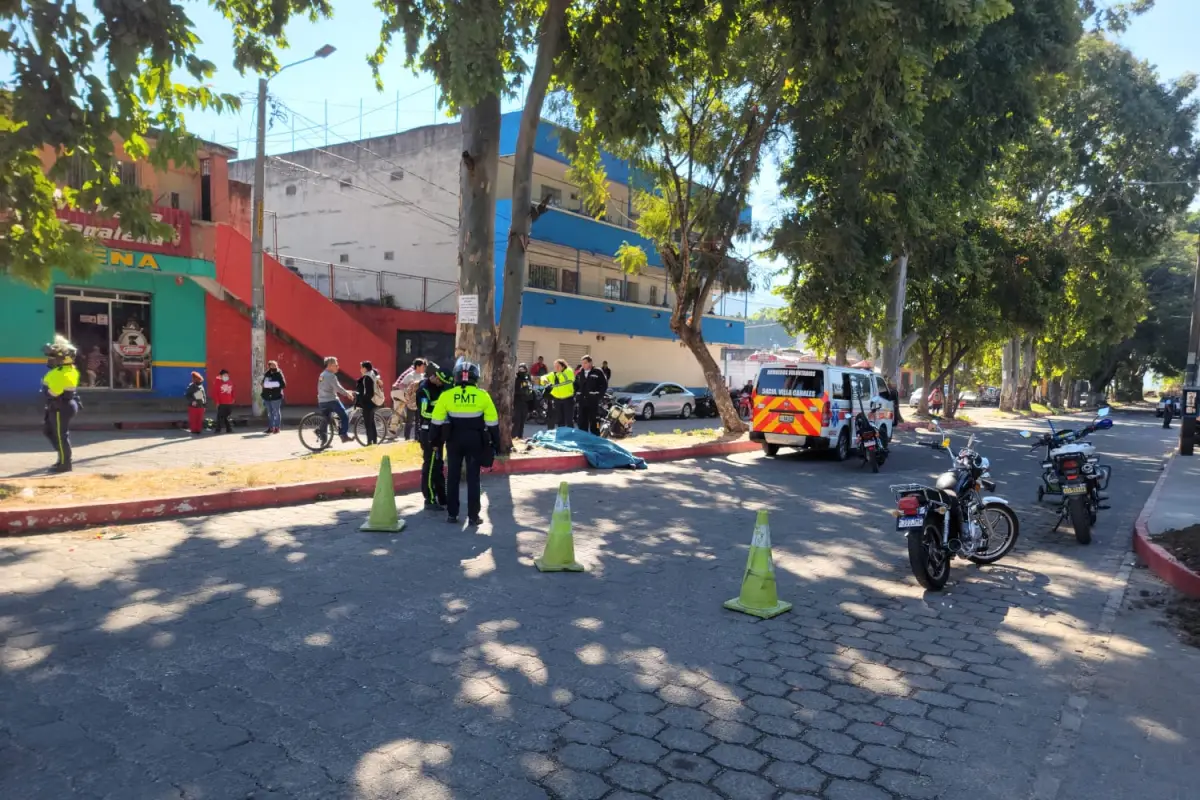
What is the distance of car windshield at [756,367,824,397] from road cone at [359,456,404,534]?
383 inches

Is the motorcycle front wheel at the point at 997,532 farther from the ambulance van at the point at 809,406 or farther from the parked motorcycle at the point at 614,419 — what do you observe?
the parked motorcycle at the point at 614,419

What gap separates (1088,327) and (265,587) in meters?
44.5

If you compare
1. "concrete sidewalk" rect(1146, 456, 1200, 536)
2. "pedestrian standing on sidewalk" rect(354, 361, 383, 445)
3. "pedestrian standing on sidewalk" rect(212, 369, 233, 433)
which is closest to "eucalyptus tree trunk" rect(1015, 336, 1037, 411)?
"concrete sidewalk" rect(1146, 456, 1200, 536)

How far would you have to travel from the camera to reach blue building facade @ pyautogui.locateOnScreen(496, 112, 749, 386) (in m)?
29.2

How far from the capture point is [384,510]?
304 inches

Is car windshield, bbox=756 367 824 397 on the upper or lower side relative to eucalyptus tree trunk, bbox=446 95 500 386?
lower

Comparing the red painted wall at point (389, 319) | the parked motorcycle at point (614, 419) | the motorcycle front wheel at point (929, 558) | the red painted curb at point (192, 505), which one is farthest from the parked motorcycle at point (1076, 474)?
the red painted wall at point (389, 319)

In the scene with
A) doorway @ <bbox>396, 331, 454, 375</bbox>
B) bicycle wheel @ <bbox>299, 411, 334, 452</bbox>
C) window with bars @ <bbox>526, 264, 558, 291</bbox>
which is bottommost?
bicycle wheel @ <bbox>299, 411, 334, 452</bbox>

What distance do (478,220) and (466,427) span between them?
219 inches

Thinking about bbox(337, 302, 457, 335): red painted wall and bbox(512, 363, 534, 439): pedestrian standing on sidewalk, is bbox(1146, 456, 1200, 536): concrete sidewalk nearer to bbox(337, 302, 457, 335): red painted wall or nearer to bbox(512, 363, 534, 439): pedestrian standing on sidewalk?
bbox(512, 363, 534, 439): pedestrian standing on sidewalk

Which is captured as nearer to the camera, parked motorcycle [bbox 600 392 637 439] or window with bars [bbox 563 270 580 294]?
parked motorcycle [bbox 600 392 637 439]

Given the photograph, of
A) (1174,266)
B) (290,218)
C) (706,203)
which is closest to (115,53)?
(706,203)

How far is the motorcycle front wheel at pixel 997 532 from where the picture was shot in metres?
7.27

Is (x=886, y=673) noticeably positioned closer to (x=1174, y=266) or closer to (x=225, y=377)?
(x=225, y=377)
